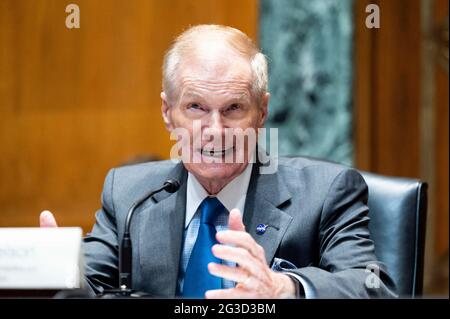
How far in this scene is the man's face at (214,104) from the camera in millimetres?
1948

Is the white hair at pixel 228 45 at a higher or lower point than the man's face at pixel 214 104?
higher

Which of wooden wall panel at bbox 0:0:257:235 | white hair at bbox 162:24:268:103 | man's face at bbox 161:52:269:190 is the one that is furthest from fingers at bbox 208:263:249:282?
wooden wall panel at bbox 0:0:257:235

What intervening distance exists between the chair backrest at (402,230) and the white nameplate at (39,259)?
984mm

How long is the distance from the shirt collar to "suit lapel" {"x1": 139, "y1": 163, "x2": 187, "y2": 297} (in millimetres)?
17

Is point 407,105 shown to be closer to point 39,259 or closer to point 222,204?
point 222,204

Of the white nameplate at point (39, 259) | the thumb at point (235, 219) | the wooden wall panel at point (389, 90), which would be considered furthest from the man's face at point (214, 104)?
the wooden wall panel at point (389, 90)

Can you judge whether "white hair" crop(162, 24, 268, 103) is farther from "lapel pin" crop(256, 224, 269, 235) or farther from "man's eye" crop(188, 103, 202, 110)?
"lapel pin" crop(256, 224, 269, 235)

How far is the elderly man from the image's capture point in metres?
1.94

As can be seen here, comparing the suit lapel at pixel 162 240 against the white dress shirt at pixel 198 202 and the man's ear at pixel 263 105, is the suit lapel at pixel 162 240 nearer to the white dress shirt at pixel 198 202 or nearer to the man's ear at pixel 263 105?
the white dress shirt at pixel 198 202

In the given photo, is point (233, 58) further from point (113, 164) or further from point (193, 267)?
point (113, 164)

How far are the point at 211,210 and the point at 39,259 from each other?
0.69m

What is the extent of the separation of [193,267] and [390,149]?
227 centimetres

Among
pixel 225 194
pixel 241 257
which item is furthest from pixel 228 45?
pixel 241 257

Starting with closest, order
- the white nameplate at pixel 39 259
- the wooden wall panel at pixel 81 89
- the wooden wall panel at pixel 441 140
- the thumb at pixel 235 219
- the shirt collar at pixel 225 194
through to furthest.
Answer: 1. the white nameplate at pixel 39 259
2. the thumb at pixel 235 219
3. the shirt collar at pixel 225 194
4. the wooden wall panel at pixel 81 89
5. the wooden wall panel at pixel 441 140
